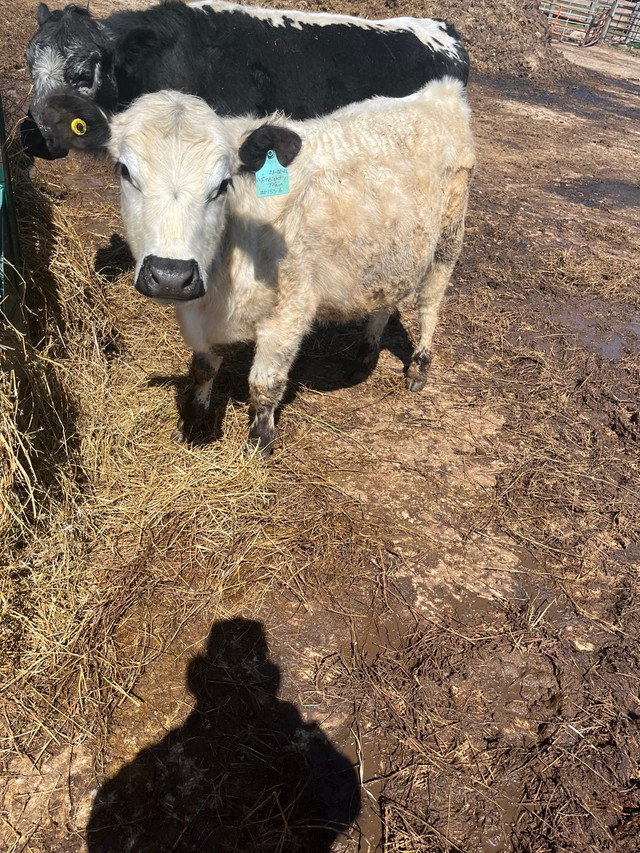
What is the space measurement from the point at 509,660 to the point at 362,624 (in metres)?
0.82

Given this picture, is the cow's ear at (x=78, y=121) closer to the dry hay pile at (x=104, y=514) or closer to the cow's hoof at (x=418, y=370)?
the dry hay pile at (x=104, y=514)

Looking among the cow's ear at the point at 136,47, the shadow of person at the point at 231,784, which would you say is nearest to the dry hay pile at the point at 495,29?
the cow's ear at the point at 136,47

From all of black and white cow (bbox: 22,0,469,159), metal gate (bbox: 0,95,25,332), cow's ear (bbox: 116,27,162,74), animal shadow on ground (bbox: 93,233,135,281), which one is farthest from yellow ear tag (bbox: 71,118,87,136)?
cow's ear (bbox: 116,27,162,74)

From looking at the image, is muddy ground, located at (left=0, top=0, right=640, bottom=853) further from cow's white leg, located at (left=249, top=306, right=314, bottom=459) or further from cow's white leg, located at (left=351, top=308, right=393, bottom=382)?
cow's white leg, located at (left=249, top=306, right=314, bottom=459)

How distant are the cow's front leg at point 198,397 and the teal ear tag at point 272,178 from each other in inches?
48.6

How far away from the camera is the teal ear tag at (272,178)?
3.05m

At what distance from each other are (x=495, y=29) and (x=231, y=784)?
22.9 meters

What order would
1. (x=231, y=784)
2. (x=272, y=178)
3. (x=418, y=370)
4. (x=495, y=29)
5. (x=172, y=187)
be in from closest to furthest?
(x=231, y=784) → (x=172, y=187) → (x=272, y=178) → (x=418, y=370) → (x=495, y=29)

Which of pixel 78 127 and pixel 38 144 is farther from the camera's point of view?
pixel 38 144

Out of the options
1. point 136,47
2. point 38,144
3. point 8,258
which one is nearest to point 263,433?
point 8,258

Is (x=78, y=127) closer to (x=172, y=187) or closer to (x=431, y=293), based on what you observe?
(x=172, y=187)

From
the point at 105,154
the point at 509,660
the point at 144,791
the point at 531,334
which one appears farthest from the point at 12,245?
the point at 531,334

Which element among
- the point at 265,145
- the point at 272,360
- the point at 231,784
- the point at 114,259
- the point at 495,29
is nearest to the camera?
the point at 231,784

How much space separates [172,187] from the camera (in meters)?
2.63
